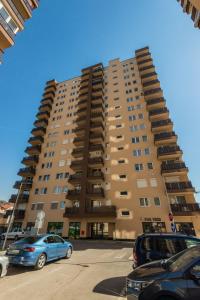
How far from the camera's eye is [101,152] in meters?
34.1

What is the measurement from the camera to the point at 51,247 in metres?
9.53

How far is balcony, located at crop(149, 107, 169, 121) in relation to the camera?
1299 inches

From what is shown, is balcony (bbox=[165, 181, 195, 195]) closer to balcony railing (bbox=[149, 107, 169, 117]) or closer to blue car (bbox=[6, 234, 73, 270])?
balcony railing (bbox=[149, 107, 169, 117])

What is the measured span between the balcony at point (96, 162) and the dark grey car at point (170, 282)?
1090 inches

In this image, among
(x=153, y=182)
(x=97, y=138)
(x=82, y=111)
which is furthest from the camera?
(x=82, y=111)

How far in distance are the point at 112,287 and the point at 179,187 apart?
23.1 metres

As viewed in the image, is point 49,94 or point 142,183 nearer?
point 142,183

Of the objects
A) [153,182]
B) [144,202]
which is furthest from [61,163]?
[153,182]

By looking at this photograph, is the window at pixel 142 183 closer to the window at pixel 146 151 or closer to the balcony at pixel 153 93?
the window at pixel 146 151

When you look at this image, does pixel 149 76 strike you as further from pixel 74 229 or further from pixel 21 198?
pixel 21 198

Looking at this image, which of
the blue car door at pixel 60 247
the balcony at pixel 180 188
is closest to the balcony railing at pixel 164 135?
the balcony at pixel 180 188

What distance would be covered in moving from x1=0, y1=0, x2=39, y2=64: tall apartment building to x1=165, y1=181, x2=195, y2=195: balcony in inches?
→ 1112

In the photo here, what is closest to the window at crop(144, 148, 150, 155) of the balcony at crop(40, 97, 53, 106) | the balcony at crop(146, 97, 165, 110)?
the balcony at crop(146, 97, 165, 110)

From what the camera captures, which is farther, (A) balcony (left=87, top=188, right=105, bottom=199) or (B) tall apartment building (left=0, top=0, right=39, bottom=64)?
(A) balcony (left=87, top=188, right=105, bottom=199)
